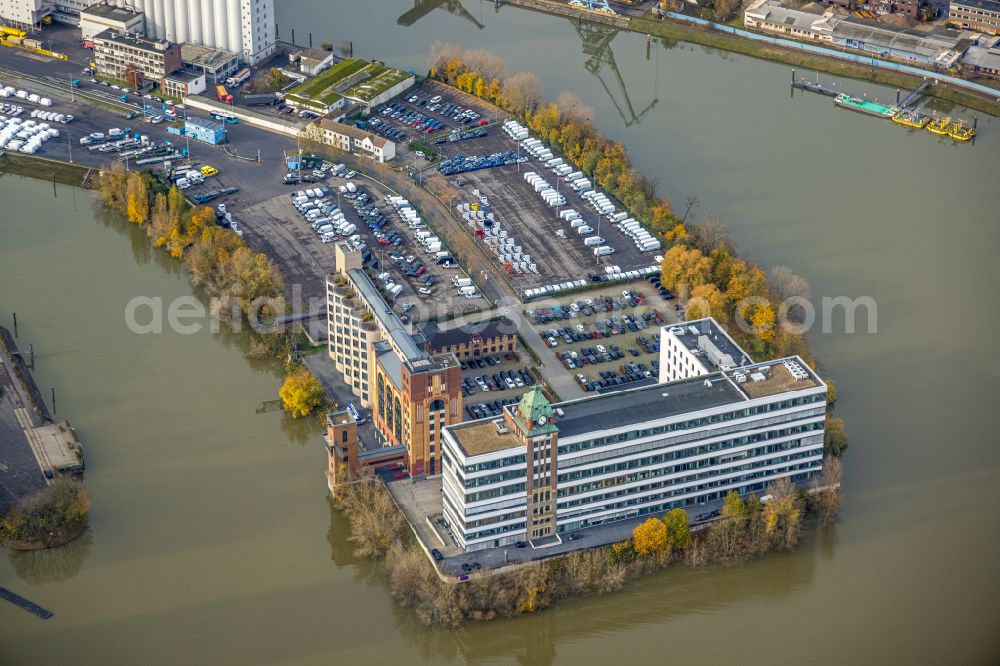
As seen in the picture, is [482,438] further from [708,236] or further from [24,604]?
[708,236]

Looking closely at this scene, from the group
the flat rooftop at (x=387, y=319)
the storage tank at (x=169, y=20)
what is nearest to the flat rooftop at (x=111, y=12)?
the storage tank at (x=169, y=20)

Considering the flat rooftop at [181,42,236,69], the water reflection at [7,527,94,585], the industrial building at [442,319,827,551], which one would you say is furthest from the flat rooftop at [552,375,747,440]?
the flat rooftop at [181,42,236,69]

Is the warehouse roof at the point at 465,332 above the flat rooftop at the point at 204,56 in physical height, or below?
below

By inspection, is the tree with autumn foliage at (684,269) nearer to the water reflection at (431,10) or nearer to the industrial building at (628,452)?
the industrial building at (628,452)

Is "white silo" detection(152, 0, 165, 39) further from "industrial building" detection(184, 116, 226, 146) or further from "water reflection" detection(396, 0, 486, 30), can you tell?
"water reflection" detection(396, 0, 486, 30)

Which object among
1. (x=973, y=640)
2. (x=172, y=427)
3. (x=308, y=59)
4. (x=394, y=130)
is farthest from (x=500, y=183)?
(x=973, y=640)

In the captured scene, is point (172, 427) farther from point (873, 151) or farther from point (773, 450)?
point (873, 151)
